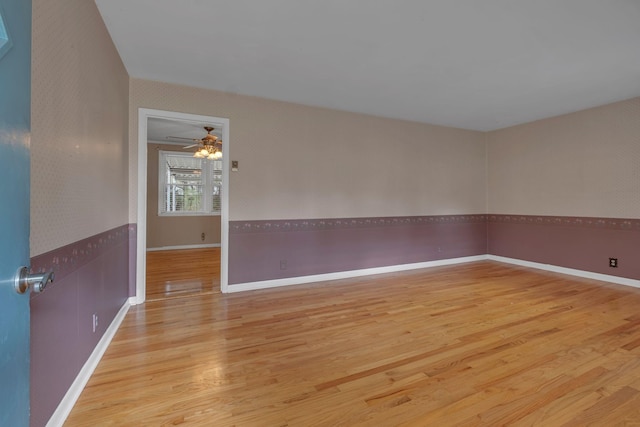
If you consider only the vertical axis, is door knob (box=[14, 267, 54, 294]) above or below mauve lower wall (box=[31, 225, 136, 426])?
above

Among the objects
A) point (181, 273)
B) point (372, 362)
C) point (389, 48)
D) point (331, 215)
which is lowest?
point (372, 362)

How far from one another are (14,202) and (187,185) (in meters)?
7.10

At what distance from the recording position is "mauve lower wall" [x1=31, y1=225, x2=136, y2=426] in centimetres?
133

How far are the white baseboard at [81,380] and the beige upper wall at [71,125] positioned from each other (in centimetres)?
83

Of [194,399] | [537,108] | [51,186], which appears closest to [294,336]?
[194,399]

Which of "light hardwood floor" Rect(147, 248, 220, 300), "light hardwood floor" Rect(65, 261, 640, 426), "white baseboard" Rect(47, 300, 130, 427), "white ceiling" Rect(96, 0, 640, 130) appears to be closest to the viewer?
"white baseboard" Rect(47, 300, 130, 427)

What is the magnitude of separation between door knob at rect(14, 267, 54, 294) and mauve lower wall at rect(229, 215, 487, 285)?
9.91 ft

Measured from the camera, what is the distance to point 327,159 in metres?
4.50

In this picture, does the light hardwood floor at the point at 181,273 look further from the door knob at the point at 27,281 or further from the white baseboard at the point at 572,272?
the white baseboard at the point at 572,272

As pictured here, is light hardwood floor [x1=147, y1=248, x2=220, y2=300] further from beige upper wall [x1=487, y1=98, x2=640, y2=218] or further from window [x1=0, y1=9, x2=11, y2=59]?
beige upper wall [x1=487, y1=98, x2=640, y2=218]

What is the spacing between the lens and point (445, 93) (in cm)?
391

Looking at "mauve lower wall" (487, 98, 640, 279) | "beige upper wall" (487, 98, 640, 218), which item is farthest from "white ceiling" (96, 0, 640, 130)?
"mauve lower wall" (487, 98, 640, 279)

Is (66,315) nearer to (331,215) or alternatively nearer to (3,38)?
(3,38)

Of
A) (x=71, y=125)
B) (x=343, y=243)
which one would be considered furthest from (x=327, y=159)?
(x=71, y=125)
